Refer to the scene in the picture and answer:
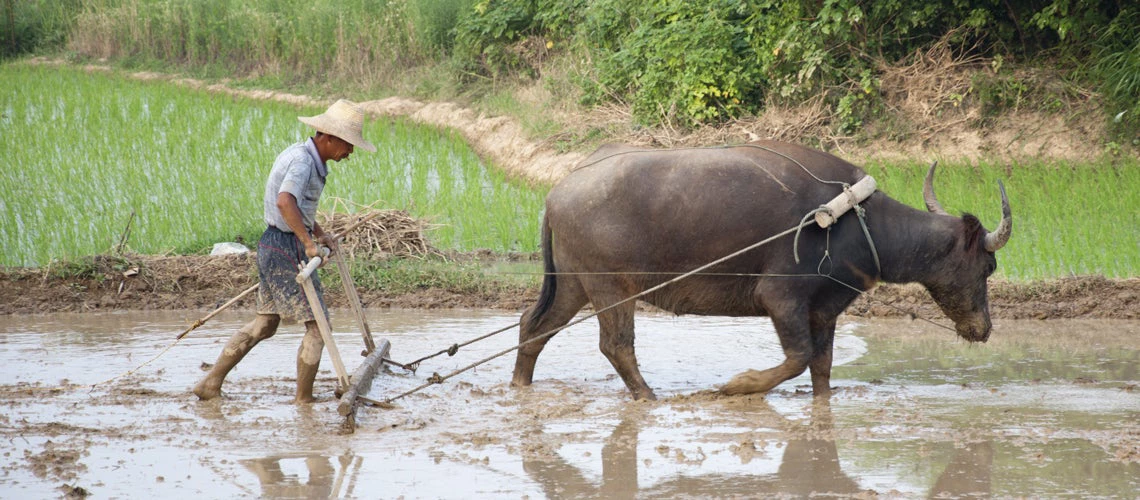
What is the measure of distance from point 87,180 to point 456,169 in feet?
12.5

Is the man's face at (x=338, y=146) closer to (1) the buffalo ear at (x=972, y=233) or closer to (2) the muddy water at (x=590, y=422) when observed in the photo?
(2) the muddy water at (x=590, y=422)

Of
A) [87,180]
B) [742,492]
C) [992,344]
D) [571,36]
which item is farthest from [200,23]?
[742,492]

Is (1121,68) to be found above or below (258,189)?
above

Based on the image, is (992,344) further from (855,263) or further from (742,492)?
(742,492)

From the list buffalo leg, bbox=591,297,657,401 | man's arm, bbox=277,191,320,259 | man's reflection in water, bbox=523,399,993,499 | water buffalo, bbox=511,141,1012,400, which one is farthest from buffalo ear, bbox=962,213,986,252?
man's arm, bbox=277,191,320,259

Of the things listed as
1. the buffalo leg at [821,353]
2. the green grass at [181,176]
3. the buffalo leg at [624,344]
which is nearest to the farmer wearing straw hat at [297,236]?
the buffalo leg at [624,344]

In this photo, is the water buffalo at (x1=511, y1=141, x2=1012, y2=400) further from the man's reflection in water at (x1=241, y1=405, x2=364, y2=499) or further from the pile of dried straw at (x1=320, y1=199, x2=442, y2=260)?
the pile of dried straw at (x1=320, y1=199, x2=442, y2=260)

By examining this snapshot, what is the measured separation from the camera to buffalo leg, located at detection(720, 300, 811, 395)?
5.62 m

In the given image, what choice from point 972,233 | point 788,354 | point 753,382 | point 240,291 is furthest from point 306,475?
point 240,291

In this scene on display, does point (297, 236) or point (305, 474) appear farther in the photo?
point (297, 236)

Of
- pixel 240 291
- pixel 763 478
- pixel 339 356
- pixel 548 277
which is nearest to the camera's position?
pixel 763 478

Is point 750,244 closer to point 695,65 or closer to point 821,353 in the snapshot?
point 821,353

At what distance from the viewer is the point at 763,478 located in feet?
14.3

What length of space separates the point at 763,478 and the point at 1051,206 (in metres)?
6.45
